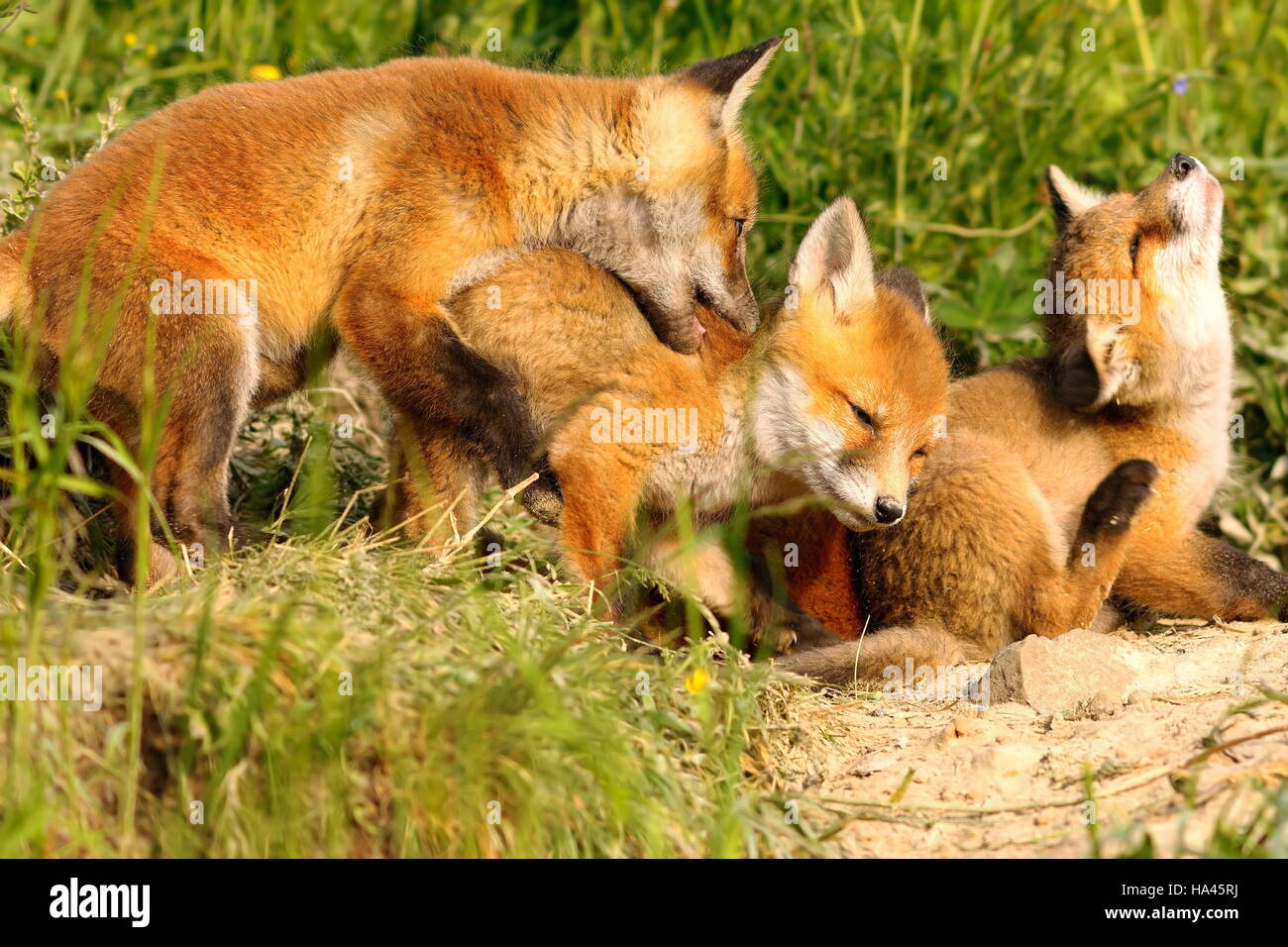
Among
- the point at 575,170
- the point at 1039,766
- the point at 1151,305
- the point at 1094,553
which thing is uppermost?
the point at 575,170

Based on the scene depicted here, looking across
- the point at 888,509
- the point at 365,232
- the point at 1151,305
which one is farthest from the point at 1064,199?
the point at 365,232

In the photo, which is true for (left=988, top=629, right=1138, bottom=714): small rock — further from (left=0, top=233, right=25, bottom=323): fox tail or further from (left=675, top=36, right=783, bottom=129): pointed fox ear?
(left=0, top=233, right=25, bottom=323): fox tail

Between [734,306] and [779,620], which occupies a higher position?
[734,306]

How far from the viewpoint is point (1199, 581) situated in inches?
190

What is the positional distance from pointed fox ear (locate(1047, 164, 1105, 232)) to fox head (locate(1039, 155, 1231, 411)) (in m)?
0.33

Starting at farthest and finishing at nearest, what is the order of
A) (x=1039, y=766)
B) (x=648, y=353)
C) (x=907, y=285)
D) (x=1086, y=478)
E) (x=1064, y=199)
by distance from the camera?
(x=1064, y=199), (x=907, y=285), (x=1086, y=478), (x=648, y=353), (x=1039, y=766)

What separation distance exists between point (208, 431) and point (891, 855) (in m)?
2.30

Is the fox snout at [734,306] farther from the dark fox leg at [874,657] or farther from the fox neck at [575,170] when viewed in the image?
the dark fox leg at [874,657]

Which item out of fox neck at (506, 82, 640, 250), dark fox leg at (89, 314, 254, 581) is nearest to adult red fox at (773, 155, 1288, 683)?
fox neck at (506, 82, 640, 250)

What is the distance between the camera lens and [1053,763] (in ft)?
11.4

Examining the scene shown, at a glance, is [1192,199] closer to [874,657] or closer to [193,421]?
[874,657]

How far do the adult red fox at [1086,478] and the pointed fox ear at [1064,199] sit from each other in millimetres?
112

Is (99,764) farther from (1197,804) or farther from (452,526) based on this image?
(1197,804)

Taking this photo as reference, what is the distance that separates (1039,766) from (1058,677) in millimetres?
610
